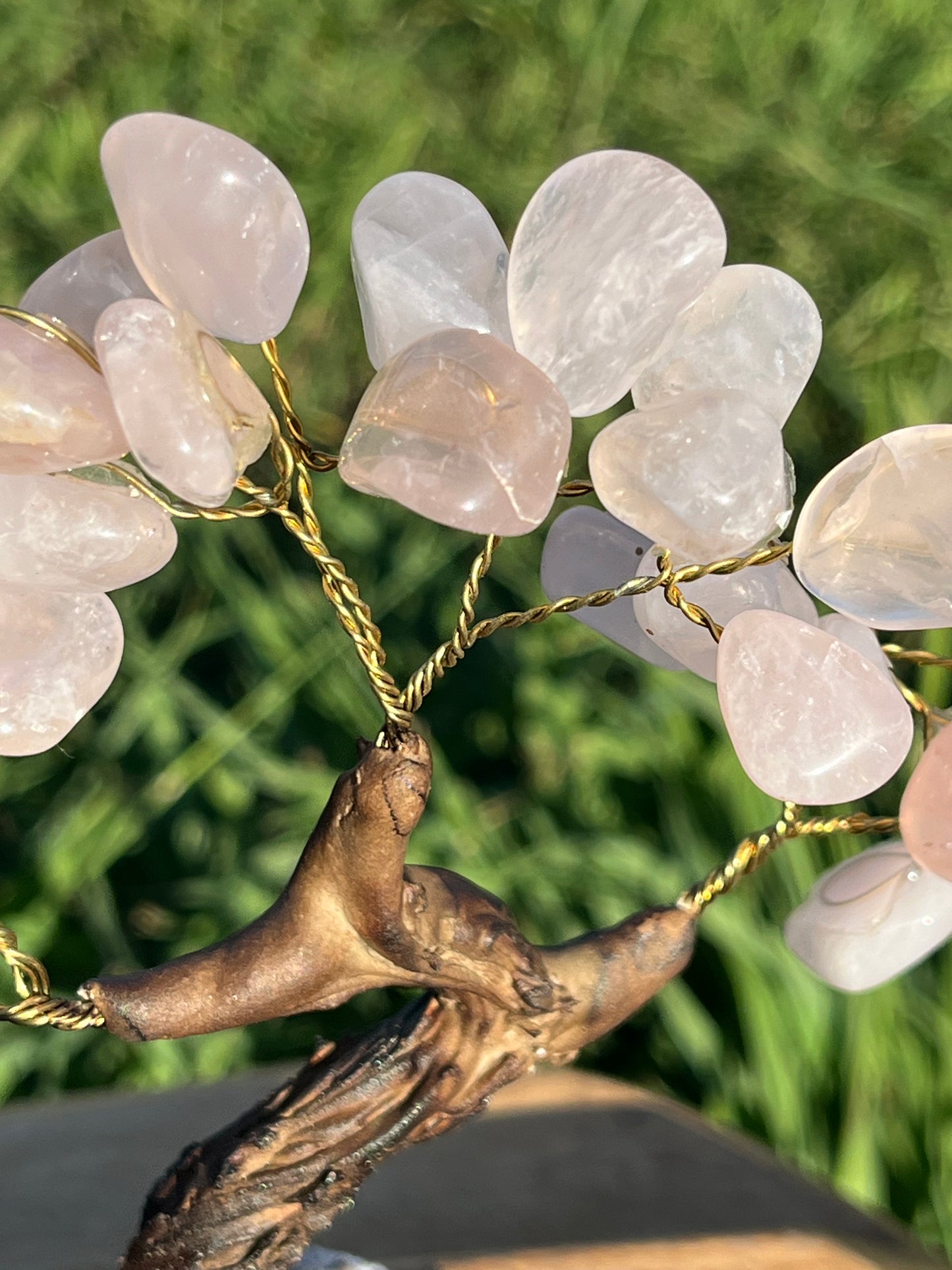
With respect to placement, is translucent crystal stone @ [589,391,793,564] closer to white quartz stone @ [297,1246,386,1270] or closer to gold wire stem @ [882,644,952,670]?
gold wire stem @ [882,644,952,670]

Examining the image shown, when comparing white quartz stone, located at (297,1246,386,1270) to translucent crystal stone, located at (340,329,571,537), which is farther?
white quartz stone, located at (297,1246,386,1270)

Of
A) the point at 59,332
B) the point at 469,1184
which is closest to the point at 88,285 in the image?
the point at 59,332

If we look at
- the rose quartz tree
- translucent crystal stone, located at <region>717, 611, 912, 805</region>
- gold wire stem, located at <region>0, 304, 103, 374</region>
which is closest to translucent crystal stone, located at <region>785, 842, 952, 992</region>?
the rose quartz tree

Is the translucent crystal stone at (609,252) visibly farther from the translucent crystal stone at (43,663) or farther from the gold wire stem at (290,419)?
the translucent crystal stone at (43,663)

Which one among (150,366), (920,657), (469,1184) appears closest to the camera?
(150,366)

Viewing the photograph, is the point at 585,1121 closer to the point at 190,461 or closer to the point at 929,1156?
the point at 929,1156

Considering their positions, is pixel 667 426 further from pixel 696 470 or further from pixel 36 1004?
pixel 36 1004

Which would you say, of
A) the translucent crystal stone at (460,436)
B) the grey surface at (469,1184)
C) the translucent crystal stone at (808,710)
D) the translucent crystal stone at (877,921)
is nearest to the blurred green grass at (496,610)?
the grey surface at (469,1184)
